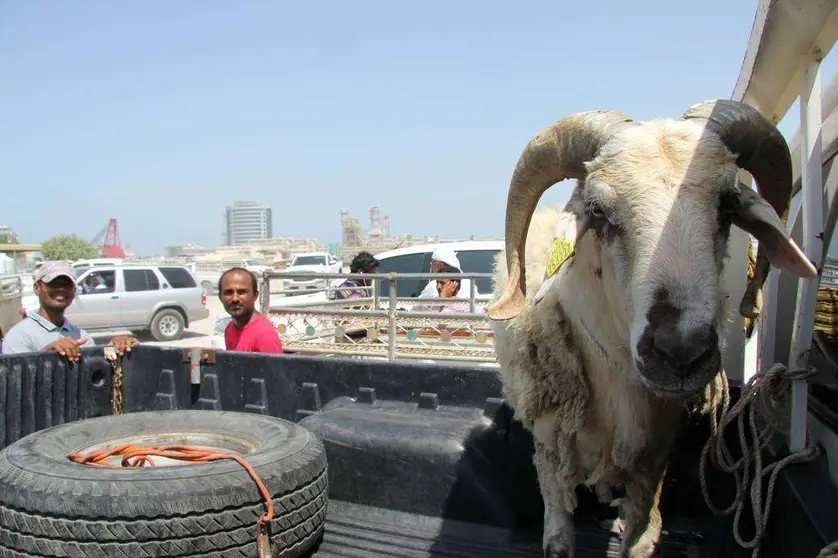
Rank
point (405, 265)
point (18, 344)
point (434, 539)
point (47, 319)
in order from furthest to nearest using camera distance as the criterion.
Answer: point (405, 265), point (47, 319), point (18, 344), point (434, 539)

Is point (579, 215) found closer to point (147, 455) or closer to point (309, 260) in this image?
point (147, 455)

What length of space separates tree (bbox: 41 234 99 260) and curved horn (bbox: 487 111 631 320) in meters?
76.2

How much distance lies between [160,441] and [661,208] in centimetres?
220

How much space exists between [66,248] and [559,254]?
79.6 meters

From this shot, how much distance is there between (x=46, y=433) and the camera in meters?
2.60

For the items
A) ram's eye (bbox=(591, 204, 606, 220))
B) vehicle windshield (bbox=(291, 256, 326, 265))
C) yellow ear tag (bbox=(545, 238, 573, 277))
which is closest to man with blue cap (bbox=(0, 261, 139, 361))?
yellow ear tag (bbox=(545, 238, 573, 277))

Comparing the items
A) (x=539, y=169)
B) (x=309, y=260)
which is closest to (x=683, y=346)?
(x=539, y=169)

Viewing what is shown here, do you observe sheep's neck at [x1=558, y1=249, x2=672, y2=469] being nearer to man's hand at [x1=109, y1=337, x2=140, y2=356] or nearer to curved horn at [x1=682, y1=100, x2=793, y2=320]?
curved horn at [x1=682, y1=100, x2=793, y2=320]

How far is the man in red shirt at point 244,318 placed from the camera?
434cm

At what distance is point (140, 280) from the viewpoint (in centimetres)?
1762

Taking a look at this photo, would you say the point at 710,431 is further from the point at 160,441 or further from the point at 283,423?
the point at 160,441

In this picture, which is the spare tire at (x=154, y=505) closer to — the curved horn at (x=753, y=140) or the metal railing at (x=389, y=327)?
the curved horn at (x=753, y=140)

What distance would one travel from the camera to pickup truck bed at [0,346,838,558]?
8.75ft

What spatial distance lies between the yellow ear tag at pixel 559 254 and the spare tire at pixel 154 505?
1.12 metres
